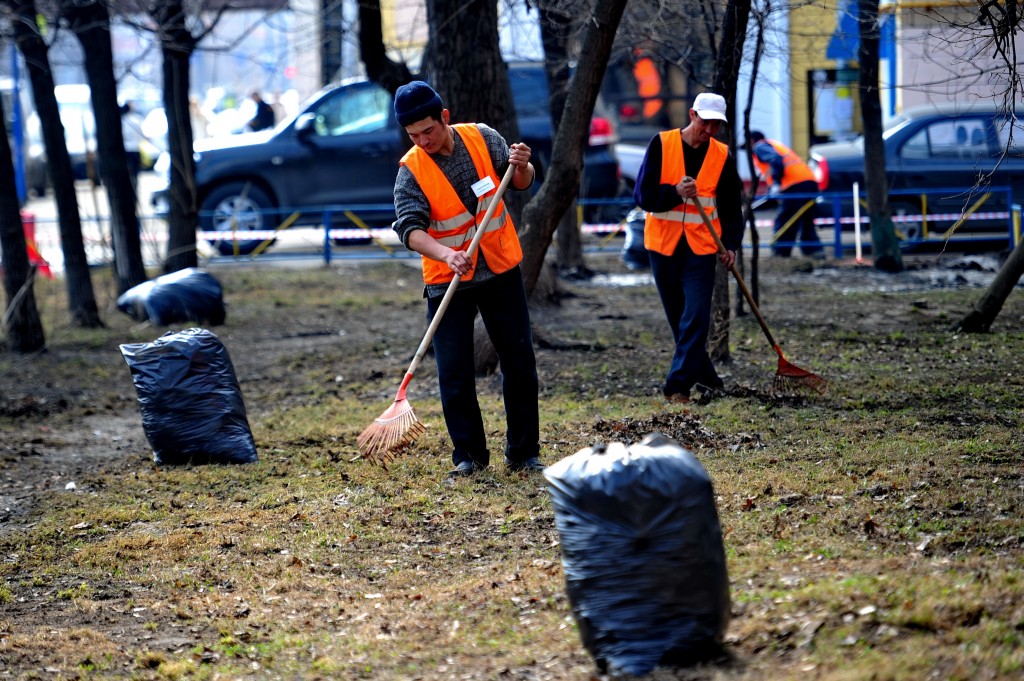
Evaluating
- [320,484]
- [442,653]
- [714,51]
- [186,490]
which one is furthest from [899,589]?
[714,51]

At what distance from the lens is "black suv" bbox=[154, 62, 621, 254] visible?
1712cm

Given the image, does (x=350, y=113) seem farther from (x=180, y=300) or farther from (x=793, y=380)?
(x=793, y=380)

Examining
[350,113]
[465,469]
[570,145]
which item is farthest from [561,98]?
[465,469]

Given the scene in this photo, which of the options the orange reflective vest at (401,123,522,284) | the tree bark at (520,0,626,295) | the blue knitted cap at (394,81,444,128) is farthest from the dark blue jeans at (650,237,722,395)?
the blue knitted cap at (394,81,444,128)

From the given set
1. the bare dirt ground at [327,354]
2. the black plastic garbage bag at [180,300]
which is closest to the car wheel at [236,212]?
the bare dirt ground at [327,354]

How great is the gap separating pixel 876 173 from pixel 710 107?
7108 mm

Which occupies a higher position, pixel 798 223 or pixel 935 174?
pixel 935 174

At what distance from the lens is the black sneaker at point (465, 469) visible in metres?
6.18

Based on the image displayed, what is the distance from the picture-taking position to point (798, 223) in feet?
50.1

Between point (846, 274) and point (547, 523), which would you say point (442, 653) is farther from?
point (846, 274)

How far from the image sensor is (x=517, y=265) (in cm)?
595

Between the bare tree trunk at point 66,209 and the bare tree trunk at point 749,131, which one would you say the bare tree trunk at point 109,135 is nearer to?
the bare tree trunk at point 66,209

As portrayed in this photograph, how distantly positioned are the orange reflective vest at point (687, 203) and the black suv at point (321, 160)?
10159 mm

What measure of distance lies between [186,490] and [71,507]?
557 mm
